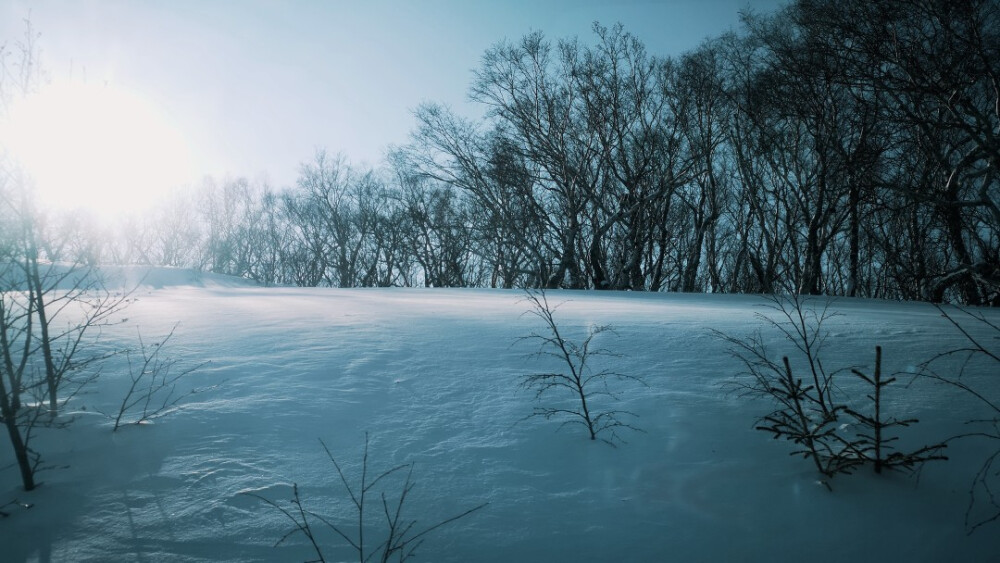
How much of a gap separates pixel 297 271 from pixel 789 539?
125 ft

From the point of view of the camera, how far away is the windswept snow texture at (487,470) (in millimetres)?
2277

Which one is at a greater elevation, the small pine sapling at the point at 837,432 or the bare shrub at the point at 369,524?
the small pine sapling at the point at 837,432

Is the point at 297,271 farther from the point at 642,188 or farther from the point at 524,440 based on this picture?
the point at 524,440

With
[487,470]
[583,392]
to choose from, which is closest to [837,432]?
[583,392]

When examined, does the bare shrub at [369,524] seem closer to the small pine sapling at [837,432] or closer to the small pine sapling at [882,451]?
the small pine sapling at [837,432]

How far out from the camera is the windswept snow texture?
2277 mm

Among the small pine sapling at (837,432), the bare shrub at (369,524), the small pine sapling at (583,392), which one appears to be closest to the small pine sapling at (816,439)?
the small pine sapling at (837,432)

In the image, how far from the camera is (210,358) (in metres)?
4.43

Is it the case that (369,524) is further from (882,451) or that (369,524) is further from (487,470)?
(882,451)

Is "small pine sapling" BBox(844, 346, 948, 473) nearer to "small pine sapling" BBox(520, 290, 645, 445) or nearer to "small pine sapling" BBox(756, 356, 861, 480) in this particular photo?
"small pine sapling" BBox(756, 356, 861, 480)

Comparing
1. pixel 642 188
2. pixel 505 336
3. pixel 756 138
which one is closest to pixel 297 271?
pixel 642 188

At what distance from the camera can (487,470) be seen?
2.84 meters

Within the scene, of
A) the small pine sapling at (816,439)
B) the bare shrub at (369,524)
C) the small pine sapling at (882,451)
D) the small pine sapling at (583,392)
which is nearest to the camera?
the bare shrub at (369,524)

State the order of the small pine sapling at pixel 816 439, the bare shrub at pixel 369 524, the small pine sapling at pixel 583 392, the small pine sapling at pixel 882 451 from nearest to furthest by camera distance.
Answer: the bare shrub at pixel 369 524
the small pine sapling at pixel 882 451
the small pine sapling at pixel 816 439
the small pine sapling at pixel 583 392
